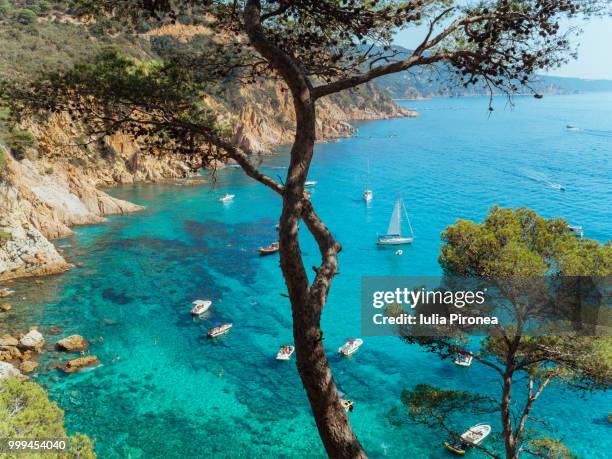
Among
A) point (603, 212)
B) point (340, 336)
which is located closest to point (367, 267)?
point (340, 336)

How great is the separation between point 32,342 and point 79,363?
8.74ft

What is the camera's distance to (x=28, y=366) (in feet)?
64.0

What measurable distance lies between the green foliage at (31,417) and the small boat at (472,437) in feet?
39.1

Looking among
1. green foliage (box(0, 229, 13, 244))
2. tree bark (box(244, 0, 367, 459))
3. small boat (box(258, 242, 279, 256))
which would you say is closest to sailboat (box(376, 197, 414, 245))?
small boat (box(258, 242, 279, 256))

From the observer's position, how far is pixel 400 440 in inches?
669

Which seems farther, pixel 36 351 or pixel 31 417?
pixel 36 351

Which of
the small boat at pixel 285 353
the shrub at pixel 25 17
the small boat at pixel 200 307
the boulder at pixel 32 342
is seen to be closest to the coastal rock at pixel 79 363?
the boulder at pixel 32 342

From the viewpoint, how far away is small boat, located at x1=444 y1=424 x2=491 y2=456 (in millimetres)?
15908

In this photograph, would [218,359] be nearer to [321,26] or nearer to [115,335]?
[115,335]

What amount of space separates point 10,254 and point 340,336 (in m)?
20.5

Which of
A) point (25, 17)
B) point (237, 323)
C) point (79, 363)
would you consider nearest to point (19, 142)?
point (79, 363)

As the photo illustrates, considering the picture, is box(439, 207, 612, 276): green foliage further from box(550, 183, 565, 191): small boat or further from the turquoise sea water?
box(550, 183, 565, 191): small boat

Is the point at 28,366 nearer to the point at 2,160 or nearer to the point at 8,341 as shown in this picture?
the point at 8,341

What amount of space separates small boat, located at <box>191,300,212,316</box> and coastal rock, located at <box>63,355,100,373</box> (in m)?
6.05
